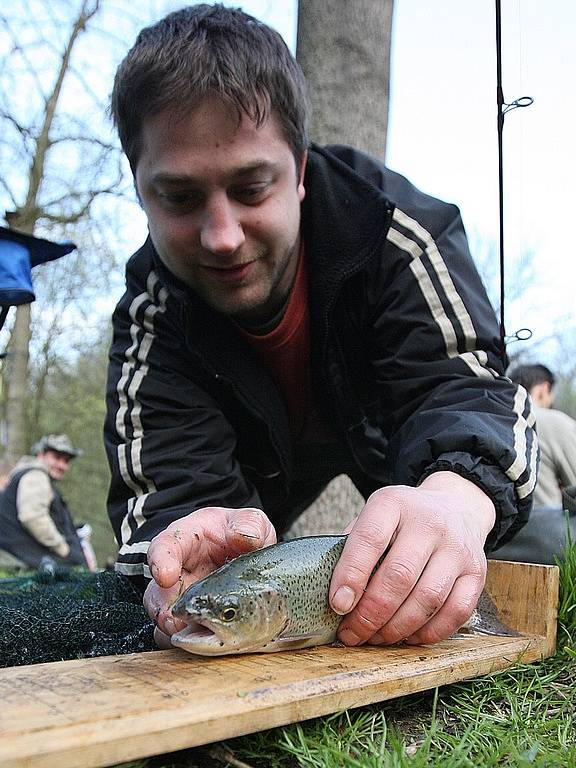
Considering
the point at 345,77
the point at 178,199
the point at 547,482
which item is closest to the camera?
the point at 178,199

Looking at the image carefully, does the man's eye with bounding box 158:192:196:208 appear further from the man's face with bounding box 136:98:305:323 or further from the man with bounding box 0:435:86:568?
the man with bounding box 0:435:86:568

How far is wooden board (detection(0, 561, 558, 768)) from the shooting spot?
4.45 ft

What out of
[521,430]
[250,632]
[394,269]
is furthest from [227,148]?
[250,632]

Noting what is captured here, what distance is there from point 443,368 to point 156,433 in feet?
3.69

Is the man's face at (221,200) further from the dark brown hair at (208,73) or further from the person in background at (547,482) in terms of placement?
the person in background at (547,482)

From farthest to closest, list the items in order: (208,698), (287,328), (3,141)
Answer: (3,141)
(287,328)
(208,698)

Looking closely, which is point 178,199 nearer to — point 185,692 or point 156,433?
point 156,433

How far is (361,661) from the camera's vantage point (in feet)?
6.40

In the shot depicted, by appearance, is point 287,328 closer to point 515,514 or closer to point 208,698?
point 515,514

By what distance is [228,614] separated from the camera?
1.82 meters

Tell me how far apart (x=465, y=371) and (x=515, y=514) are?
541 mm

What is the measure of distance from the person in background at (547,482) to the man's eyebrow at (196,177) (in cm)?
166

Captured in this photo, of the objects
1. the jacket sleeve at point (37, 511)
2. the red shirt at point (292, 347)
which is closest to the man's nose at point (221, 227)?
the red shirt at point (292, 347)

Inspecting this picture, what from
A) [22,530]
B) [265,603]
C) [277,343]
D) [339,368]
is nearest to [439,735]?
[265,603]
